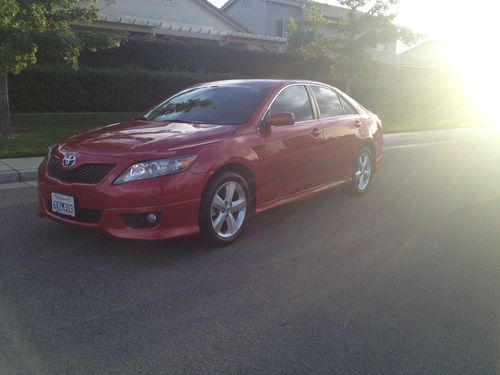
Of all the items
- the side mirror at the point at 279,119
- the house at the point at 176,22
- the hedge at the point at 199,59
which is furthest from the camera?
the house at the point at 176,22

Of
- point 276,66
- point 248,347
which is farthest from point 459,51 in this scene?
point 248,347

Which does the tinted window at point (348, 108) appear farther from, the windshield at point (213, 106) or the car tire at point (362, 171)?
the windshield at point (213, 106)

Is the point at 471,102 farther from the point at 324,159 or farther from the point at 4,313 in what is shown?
the point at 4,313

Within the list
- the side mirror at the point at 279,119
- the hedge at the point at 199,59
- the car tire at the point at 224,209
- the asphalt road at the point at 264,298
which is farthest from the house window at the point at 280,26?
the car tire at the point at 224,209

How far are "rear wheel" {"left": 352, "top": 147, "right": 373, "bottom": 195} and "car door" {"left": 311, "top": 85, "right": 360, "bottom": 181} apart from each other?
20 cm

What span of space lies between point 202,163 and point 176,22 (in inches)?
874

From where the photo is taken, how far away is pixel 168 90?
1695 centimetres

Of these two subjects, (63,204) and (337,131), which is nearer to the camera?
(63,204)

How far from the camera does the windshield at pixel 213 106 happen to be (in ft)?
17.9

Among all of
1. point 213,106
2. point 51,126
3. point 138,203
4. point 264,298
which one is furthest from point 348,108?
point 51,126

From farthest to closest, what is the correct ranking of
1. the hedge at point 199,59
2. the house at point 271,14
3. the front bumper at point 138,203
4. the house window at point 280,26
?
the house window at point 280,26 → the house at point 271,14 → the hedge at point 199,59 → the front bumper at point 138,203

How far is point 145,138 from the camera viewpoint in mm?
4754

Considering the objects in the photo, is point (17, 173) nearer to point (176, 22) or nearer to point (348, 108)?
point (348, 108)

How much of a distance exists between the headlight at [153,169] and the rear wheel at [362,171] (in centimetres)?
327
